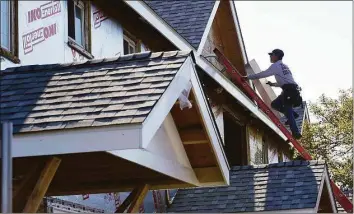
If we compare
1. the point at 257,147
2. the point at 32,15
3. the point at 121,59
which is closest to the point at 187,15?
the point at 257,147

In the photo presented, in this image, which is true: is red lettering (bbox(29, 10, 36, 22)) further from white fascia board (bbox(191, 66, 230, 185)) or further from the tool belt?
the tool belt

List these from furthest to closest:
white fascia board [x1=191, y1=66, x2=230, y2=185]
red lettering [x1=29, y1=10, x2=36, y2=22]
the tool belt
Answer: the tool belt, red lettering [x1=29, y1=10, x2=36, y2=22], white fascia board [x1=191, y1=66, x2=230, y2=185]

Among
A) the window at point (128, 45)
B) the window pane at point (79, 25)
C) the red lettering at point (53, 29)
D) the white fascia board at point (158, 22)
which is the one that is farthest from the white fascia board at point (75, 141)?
the window at point (128, 45)

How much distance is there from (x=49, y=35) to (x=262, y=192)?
545 cm

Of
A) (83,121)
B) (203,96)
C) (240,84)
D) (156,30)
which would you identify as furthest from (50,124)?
(240,84)

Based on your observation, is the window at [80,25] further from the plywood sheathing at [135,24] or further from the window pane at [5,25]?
the window pane at [5,25]

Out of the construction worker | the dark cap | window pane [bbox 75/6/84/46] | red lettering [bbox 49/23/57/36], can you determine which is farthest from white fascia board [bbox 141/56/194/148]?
the dark cap

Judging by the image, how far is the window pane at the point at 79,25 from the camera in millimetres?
14141

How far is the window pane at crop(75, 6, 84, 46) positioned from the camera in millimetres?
14141

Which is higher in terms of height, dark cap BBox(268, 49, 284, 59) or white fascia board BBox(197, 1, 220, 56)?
white fascia board BBox(197, 1, 220, 56)

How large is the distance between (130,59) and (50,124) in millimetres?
1504

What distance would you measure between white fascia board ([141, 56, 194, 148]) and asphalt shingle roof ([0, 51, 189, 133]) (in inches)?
2.0

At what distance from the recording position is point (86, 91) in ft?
27.1

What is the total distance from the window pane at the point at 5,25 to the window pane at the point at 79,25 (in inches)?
103
